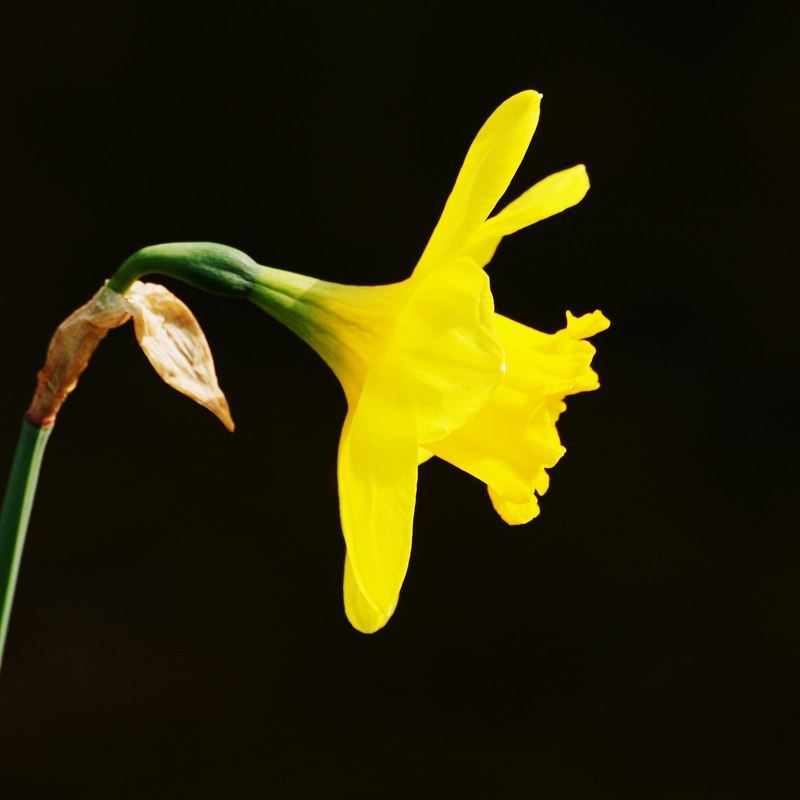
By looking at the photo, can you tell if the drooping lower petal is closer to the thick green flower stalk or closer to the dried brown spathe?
A: the thick green flower stalk

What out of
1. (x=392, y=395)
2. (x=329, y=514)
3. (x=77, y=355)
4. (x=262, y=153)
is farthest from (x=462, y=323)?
(x=329, y=514)

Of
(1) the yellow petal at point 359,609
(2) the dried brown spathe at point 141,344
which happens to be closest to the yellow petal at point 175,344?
(2) the dried brown spathe at point 141,344

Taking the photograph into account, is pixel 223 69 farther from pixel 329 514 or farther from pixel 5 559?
pixel 5 559

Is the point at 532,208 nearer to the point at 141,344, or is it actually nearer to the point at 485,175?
the point at 485,175

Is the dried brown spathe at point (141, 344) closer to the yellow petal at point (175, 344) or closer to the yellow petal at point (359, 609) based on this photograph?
the yellow petal at point (175, 344)

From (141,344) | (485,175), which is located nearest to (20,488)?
(141,344)
